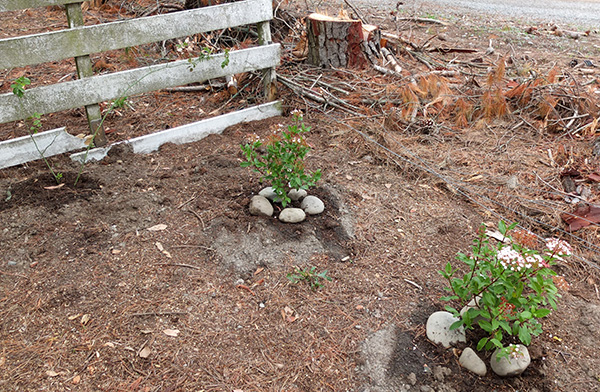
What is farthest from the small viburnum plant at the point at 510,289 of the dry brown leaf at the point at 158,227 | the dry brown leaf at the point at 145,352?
the dry brown leaf at the point at 158,227

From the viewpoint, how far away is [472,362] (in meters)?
2.42

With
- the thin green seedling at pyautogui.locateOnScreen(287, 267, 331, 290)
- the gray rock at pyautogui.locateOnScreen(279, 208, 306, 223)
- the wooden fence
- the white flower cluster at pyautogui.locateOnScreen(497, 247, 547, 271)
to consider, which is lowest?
the thin green seedling at pyautogui.locateOnScreen(287, 267, 331, 290)

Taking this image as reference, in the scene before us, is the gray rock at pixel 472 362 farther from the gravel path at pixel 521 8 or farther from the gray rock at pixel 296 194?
the gravel path at pixel 521 8

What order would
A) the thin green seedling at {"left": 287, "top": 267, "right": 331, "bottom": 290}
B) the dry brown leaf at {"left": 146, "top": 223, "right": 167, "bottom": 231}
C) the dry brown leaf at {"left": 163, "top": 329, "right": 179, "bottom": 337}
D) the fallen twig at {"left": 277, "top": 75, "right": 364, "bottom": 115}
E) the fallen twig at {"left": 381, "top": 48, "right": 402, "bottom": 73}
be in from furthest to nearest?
1. the fallen twig at {"left": 381, "top": 48, "right": 402, "bottom": 73}
2. the fallen twig at {"left": 277, "top": 75, "right": 364, "bottom": 115}
3. the dry brown leaf at {"left": 146, "top": 223, "right": 167, "bottom": 231}
4. the thin green seedling at {"left": 287, "top": 267, "right": 331, "bottom": 290}
5. the dry brown leaf at {"left": 163, "top": 329, "right": 179, "bottom": 337}

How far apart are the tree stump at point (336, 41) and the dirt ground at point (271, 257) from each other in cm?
101

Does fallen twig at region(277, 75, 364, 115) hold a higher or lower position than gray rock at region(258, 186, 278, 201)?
higher

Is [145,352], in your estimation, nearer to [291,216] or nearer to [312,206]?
[291,216]

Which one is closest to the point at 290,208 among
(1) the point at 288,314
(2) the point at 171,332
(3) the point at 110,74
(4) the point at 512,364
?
(1) the point at 288,314

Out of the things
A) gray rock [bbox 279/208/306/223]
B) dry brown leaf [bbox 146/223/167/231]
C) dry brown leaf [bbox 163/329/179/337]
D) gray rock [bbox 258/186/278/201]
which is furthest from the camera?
gray rock [bbox 258/186/278/201]

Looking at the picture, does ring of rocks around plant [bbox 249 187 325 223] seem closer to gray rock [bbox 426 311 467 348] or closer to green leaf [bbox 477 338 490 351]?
gray rock [bbox 426 311 467 348]

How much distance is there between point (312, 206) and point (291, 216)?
0.20 meters

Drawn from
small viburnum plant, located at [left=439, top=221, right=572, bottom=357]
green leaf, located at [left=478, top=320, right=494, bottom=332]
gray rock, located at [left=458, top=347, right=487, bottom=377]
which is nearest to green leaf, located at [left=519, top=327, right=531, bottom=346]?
Result: small viburnum plant, located at [left=439, top=221, right=572, bottom=357]

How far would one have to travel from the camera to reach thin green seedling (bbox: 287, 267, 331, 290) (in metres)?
2.89

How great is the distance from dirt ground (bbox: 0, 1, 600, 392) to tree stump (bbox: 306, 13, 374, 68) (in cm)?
101
